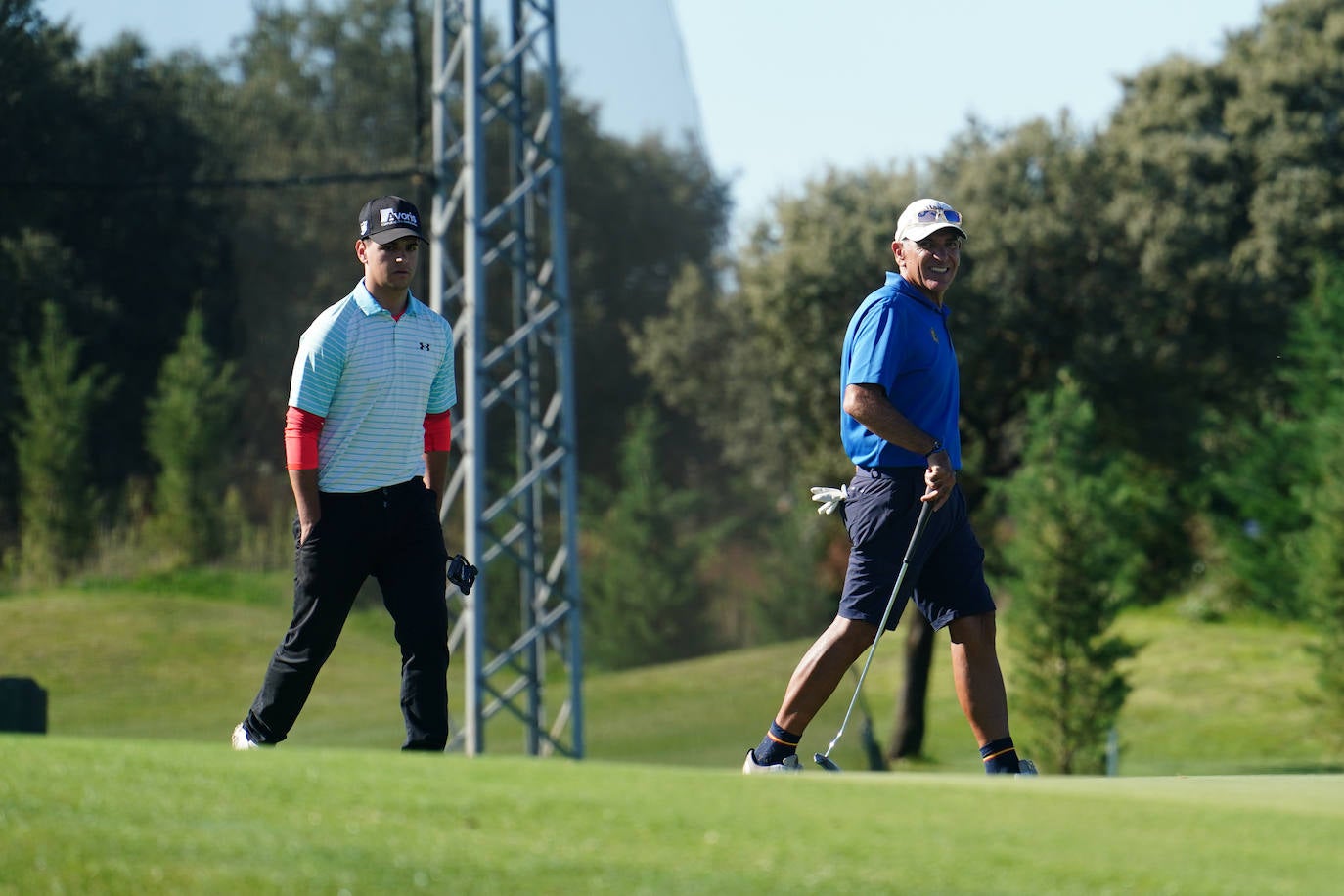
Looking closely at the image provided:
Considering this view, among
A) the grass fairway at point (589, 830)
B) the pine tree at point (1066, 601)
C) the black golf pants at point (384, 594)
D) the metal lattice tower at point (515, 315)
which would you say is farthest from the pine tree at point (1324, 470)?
the grass fairway at point (589, 830)

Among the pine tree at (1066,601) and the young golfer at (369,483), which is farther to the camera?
the pine tree at (1066,601)

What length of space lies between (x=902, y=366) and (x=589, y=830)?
2401 millimetres

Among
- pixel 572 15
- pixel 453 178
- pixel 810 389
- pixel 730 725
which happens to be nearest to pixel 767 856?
pixel 453 178

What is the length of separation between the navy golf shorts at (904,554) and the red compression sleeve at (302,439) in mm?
1610

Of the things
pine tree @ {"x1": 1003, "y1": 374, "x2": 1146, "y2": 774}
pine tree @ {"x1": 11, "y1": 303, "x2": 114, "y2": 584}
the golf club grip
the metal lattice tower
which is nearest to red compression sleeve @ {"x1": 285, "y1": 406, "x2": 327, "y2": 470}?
the golf club grip

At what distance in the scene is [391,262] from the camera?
4988 mm

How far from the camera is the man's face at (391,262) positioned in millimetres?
4980

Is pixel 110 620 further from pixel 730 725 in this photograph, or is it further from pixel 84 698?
pixel 730 725

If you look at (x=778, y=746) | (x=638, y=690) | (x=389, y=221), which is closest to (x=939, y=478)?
(x=778, y=746)

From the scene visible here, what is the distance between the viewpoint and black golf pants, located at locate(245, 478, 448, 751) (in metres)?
5.00

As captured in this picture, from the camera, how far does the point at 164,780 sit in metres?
3.41

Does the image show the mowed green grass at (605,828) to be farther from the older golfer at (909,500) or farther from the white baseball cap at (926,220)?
the white baseball cap at (926,220)

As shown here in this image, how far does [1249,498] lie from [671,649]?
10177 mm

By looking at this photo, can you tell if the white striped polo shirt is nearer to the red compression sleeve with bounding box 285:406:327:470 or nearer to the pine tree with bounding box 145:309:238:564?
the red compression sleeve with bounding box 285:406:327:470
